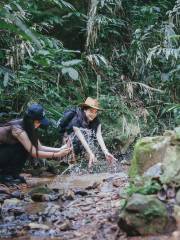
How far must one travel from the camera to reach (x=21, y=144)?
518 cm

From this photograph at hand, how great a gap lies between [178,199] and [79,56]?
7.54m

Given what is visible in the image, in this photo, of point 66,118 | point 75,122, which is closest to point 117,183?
point 75,122

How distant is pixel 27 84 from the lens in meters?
7.53

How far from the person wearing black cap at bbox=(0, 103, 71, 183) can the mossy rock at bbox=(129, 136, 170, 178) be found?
1.19 metres

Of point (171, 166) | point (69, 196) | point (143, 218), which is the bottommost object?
point (69, 196)

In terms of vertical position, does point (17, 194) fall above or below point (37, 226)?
below

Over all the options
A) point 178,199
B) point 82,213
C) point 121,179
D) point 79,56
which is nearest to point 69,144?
point 121,179

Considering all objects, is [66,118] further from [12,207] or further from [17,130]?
[12,207]

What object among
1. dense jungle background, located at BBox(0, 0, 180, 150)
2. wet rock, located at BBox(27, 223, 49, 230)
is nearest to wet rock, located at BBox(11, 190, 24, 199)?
wet rock, located at BBox(27, 223, 49, 230)

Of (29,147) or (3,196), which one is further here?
(29,147)

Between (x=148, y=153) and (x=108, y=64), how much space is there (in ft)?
20.7

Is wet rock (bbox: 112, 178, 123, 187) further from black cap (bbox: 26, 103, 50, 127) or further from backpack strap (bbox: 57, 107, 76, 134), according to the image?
backpack strap (bbox: 57, 107, 76, 134)

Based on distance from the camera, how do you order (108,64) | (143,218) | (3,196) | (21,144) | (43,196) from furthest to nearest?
(108,64) → (21,144) → (3,196) → (43,196) → (143,218)

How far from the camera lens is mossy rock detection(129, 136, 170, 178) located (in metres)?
3.87
